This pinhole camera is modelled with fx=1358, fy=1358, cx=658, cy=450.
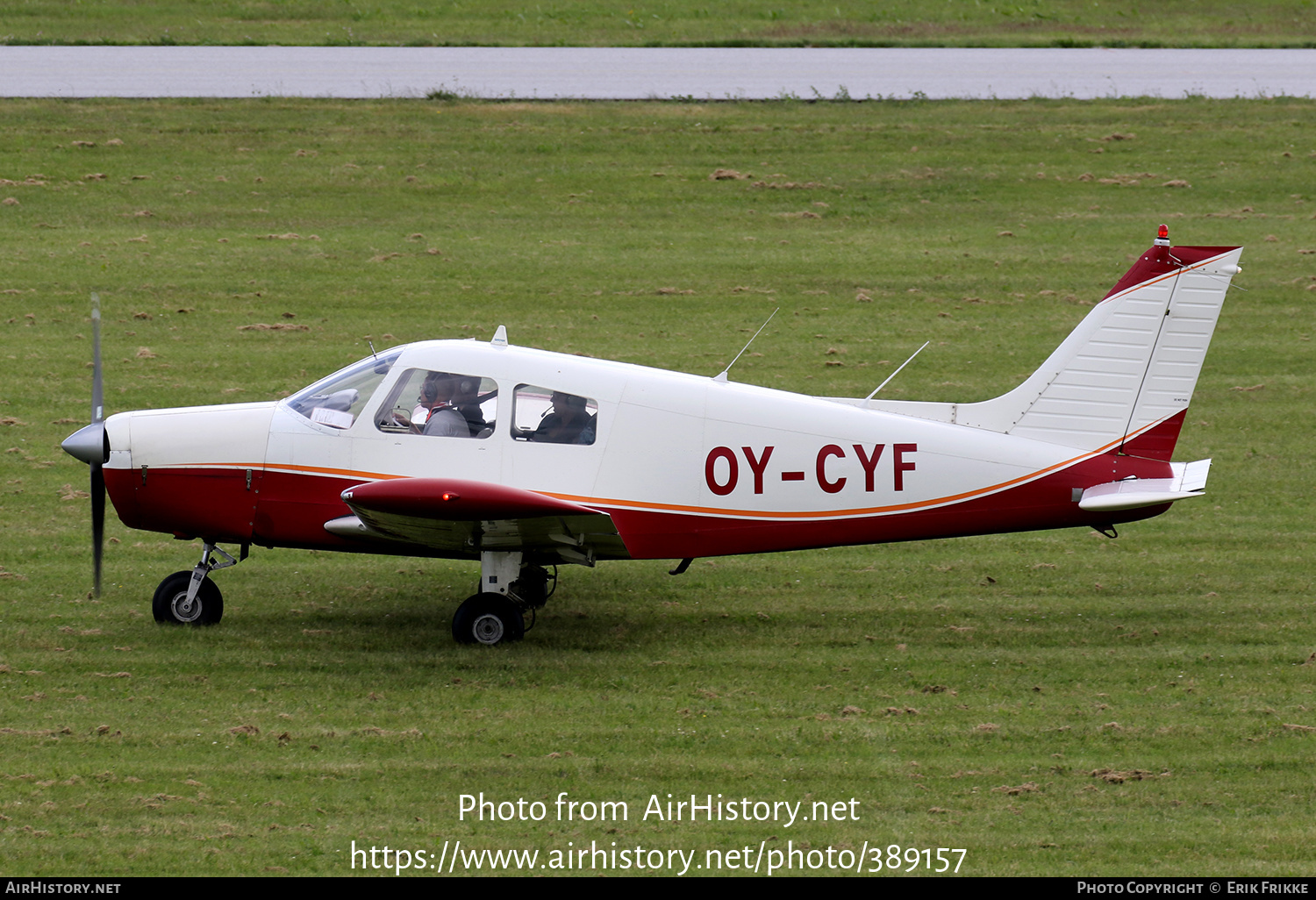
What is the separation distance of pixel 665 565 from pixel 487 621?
8.84ft

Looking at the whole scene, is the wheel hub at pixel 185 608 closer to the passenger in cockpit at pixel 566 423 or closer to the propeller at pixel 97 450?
the propeller at pixel 97 450

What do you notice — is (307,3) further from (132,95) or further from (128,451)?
(128,451)

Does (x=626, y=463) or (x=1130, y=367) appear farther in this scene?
(x=1130, y=367)

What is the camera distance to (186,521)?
1028cm

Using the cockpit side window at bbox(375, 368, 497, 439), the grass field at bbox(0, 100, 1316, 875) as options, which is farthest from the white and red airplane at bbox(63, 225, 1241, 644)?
the grass field at bbox(0, 100, 1316, 875)

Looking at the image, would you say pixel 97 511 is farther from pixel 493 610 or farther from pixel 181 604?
pixel 493 610

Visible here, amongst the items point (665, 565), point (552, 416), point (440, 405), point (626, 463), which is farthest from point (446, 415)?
point (665, 565)

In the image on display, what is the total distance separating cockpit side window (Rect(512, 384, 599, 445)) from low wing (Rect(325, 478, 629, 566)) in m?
0.51

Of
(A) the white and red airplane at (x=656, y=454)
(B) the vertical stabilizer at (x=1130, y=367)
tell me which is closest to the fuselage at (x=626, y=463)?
(A) the white and red airplane at (x=656, y=454)

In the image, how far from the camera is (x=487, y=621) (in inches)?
410

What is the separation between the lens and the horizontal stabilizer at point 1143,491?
10078 mm

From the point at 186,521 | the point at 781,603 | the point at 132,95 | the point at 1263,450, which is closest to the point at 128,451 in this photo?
the point at 186,521

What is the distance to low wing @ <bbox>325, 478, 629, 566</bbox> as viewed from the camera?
30.4ft

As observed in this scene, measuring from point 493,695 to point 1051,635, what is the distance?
4.41m
